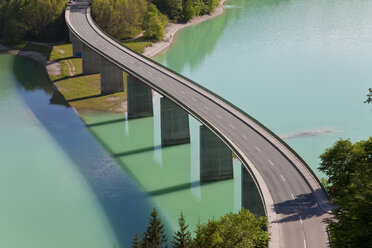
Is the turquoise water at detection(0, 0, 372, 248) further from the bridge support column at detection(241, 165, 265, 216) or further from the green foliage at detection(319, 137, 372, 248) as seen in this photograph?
the green foliage at detection(319, 137, 372, 248)

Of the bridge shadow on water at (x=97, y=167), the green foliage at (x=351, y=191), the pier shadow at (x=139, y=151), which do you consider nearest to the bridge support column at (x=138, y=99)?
the bridge shadow on water at (x=97, y=167)

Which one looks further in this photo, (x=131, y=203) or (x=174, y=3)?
(x=174, y=3)

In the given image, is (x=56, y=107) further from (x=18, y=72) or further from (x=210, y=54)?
→ (x=210, y=54)

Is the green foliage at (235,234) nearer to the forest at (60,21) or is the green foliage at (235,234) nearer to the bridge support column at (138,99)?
the bridge support column at (138,99)

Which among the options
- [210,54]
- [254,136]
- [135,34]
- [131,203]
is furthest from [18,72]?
[254,136]

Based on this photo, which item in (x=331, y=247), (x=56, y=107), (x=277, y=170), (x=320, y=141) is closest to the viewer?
(x=331, y=247)

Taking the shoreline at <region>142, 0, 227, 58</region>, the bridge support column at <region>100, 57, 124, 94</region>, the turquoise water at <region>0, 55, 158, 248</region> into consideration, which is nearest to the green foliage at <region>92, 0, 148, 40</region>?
the shoreline at <region>142, 0, 227, 58</region>

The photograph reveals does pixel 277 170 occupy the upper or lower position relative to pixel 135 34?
lower
